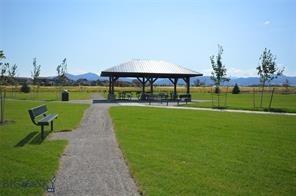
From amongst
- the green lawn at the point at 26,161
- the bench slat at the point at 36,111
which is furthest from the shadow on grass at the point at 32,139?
the bench slat at the point at 36,111

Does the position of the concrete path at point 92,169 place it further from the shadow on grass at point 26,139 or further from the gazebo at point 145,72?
the gazebo at point 145,72

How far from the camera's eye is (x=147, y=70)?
36156 mm

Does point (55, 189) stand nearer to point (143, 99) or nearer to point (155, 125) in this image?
point (155, 125)

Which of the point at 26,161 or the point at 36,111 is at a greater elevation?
the point at 36,111

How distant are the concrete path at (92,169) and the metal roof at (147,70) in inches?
929

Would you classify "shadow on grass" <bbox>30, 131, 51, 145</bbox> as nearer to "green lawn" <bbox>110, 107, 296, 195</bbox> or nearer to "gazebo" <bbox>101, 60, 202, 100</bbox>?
"green lawn" <bbox>110, 107, 296, 195</bbox>

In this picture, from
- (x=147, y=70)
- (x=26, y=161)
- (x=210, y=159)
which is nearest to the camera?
(x=26, y=161)

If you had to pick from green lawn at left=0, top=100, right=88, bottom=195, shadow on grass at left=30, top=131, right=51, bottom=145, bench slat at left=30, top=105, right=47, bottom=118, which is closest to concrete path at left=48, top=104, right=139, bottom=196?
green lawn at left=0, top=100, right=88, bottom=195

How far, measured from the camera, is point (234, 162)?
27.1 ft

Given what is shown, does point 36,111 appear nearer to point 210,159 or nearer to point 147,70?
point 210,159

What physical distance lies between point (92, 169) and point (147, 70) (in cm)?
2910

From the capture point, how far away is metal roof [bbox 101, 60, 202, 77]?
3531 centimetres

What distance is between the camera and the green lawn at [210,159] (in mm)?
6387

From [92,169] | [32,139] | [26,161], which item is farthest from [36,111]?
[92,169]
